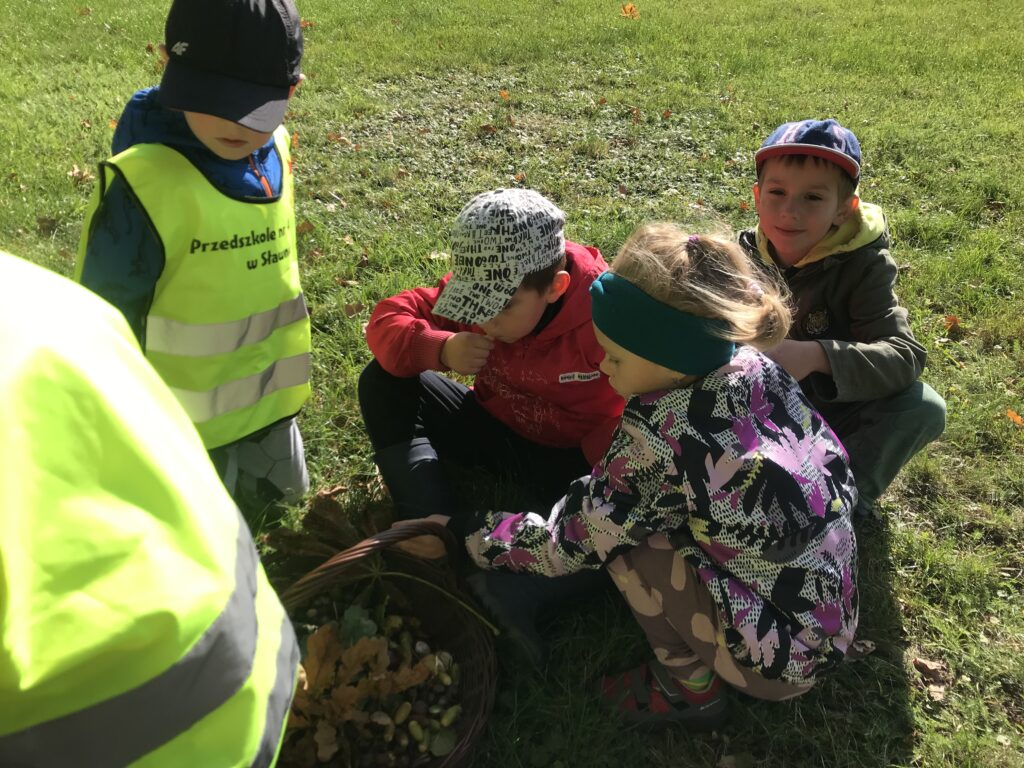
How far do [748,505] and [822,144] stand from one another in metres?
1.29

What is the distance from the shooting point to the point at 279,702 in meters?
1.12

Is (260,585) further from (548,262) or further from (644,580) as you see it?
(548,262)

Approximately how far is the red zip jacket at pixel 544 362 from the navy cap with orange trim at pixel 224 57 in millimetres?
732

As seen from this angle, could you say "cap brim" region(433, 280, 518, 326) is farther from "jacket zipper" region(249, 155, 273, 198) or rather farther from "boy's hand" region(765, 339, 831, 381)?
"boy's hand" region(765, 339, 831, 381)

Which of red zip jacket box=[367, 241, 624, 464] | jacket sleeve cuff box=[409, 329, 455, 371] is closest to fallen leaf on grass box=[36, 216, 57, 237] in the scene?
red zip jacket box=[367, 241, 624, 464]

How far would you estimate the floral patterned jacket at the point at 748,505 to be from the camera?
69.4 inches

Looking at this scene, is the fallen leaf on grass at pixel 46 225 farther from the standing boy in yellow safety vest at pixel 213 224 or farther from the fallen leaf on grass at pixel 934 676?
the fallen leaf on grass at pixel 934 676

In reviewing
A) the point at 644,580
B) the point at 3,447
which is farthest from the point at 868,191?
the point at 3,447

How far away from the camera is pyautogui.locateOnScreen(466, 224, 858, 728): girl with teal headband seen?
5.75 ft

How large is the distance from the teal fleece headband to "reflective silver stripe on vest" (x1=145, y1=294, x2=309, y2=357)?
44.6 inches

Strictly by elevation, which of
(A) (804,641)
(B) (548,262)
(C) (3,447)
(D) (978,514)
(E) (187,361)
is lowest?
(D) (978,514)

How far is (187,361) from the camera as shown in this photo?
2.29 metres

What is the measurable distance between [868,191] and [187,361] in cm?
454

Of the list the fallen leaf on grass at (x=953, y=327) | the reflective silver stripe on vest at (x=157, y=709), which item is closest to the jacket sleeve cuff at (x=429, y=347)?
the reflective silver stripe on vest at (x=157, y=709)
